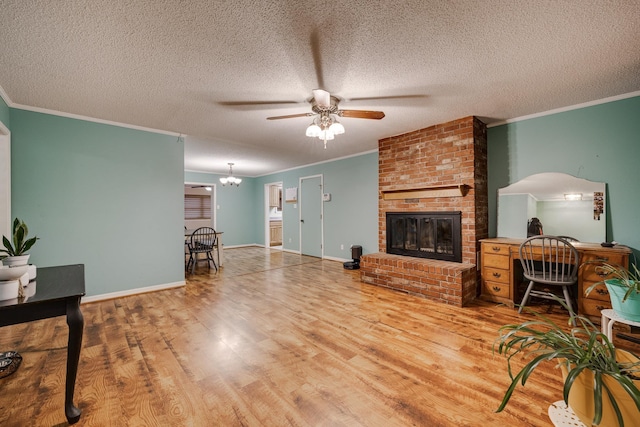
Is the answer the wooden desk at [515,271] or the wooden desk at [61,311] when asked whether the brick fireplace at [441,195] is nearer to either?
the wooden desk at [515,271]

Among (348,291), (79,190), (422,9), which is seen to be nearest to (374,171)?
(348,291)

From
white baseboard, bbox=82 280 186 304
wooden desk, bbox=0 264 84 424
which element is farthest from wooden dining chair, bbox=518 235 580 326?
white baseboard, bbox=82 280 186 304

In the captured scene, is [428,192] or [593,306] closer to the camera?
[593,306]

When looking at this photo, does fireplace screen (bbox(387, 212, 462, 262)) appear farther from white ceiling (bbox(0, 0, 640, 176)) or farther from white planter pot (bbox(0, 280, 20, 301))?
white planter pot (bbox(0, 280, 20, 301))

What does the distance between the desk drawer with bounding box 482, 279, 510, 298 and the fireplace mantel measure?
3.73 ft

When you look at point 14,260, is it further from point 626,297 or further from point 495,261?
point 495,261

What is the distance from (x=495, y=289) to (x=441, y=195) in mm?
1325

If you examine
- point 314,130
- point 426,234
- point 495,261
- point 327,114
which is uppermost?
point 327,114

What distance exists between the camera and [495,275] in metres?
3.32

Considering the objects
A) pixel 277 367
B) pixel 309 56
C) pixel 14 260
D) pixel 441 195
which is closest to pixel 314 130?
pixel 309 56

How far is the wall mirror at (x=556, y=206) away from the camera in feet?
9.97

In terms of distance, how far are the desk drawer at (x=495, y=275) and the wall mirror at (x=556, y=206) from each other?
24.5 inches

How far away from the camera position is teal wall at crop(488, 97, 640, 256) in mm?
2846

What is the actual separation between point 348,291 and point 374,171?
2.55 metres
